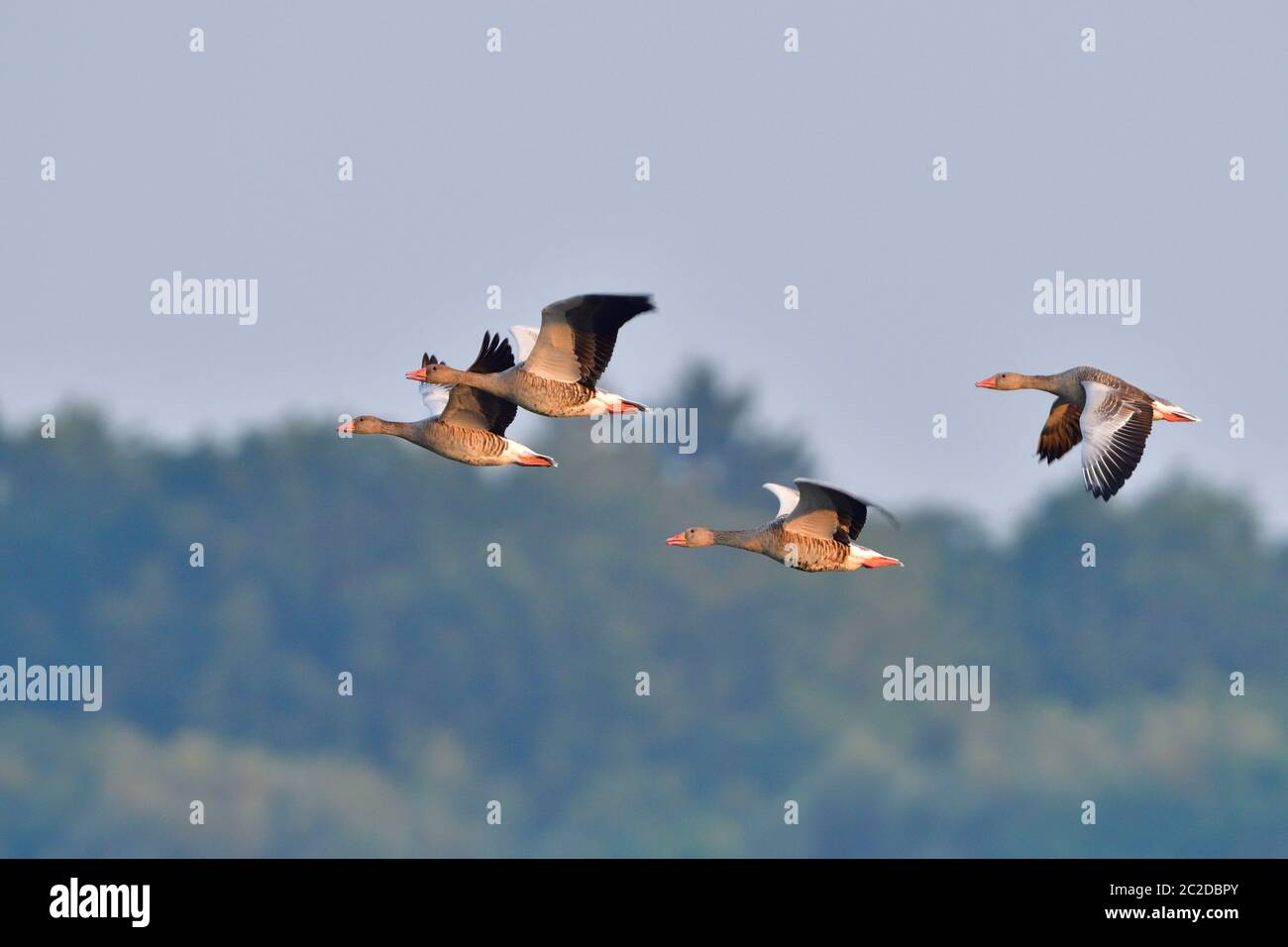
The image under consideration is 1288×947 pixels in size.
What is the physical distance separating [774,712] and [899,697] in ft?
12.7

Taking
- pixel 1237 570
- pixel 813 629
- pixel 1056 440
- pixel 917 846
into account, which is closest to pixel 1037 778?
pixel 917 846

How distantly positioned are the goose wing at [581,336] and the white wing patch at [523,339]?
0.82 feet

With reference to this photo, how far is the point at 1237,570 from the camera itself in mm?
82438

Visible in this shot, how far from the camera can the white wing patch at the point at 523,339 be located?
24938 mm

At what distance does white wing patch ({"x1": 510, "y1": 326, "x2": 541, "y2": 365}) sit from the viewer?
24938 mm

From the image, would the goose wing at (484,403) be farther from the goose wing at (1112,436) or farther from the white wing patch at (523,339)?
the goose wing at (1112,436)

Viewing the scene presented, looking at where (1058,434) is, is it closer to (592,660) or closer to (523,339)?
(523,339)

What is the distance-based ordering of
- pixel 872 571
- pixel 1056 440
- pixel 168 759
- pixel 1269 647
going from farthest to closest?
pixel 1269 647 → pixel 872 571 → pixel 168 759 → pixel 1056 440

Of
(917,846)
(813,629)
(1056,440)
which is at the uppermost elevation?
(1056,440)

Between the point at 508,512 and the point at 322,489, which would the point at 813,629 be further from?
the point at 322,489

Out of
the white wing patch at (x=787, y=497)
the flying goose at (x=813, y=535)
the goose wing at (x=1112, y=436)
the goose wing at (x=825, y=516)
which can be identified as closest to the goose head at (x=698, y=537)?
the flying goose at (x=813, y=535)

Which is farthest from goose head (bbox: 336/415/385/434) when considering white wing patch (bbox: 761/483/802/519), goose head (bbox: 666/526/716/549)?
white wing patch (bbox: 761/483/802/519)

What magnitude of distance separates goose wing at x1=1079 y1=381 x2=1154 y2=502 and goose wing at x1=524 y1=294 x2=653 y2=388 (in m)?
4.25

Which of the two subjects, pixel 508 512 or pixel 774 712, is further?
pixel 508 512
